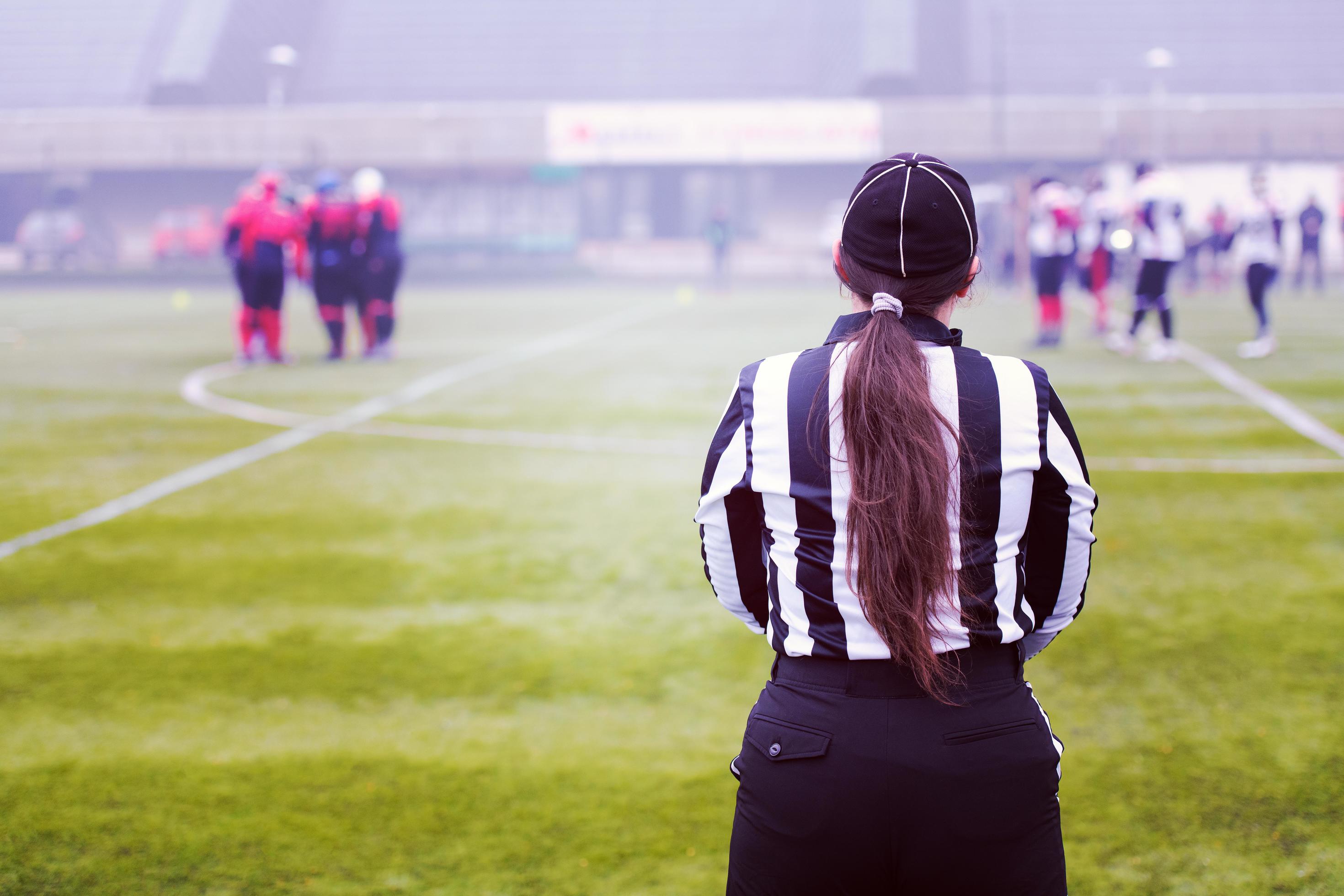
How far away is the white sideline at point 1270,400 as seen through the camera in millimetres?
9180

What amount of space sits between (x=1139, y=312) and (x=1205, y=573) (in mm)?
9226

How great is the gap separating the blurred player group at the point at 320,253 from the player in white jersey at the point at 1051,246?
7925mm

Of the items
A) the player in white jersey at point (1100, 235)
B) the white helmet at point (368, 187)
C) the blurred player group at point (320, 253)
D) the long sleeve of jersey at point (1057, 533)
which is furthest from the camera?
the player in white jersey at point (1100, 235)

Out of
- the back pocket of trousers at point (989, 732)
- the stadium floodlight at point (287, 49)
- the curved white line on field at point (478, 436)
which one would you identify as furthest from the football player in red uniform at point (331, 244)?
the stadium floodlight at point (287, 49)

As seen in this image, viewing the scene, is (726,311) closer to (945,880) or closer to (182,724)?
(182,724)

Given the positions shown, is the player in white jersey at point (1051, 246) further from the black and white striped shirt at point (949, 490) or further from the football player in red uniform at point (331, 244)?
the black and white striped shirt at point (949, 490)

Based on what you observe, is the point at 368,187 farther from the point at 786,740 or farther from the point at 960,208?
the point at 786,740

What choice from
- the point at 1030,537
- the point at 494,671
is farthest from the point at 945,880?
the point at 494,671

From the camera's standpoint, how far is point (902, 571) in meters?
1.82

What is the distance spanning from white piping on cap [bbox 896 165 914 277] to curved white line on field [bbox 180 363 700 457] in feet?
23.0

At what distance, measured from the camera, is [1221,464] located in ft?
27.2

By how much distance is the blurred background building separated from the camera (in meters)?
44.3

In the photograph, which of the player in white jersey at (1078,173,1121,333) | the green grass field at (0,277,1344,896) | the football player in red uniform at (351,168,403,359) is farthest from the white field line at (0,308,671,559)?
the player in white jersey at (1078,173,1121,333)

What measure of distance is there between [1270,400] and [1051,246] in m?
4.67
